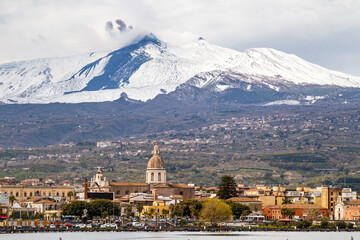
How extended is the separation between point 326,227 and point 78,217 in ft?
146

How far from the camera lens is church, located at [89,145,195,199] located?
17900 cm

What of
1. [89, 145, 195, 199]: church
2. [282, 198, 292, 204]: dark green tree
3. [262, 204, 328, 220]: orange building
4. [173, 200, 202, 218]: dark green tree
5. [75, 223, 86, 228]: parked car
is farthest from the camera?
[89, 145, 195, 199]: church

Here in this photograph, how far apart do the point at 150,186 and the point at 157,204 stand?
80.5 feet

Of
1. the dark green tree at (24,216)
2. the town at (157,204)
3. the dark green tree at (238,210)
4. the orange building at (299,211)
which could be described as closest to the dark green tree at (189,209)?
the town at (157,204)

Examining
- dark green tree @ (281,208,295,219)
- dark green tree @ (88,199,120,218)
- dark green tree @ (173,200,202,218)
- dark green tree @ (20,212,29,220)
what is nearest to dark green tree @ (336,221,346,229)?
dark green tree @ (281,208,295,219)

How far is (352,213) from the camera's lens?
138 metres

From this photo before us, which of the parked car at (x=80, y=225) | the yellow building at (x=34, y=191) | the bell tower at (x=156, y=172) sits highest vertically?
the bell tower at (x=156, y=172)

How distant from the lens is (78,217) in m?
144

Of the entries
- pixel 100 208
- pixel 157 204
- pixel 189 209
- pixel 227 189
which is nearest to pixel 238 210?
pixel 189 209

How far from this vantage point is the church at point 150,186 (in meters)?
179

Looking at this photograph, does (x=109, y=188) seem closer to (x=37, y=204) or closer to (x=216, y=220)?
(x=37, y=204)

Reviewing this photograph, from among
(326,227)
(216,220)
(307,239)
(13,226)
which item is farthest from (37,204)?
(307,239)

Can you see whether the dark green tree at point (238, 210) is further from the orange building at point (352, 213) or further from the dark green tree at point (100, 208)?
the dark green tree at point (100, 208)

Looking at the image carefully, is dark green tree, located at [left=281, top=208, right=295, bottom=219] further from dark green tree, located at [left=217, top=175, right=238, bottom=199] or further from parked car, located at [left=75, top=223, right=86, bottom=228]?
parked car, located at [left=75, top=223, right=86, bottom=228]
